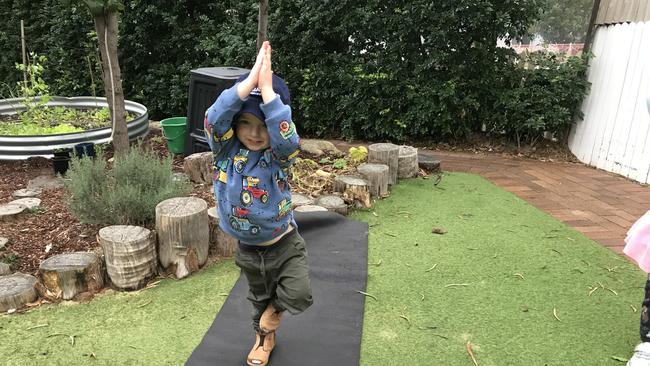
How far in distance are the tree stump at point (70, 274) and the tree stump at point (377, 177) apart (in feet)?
7.87

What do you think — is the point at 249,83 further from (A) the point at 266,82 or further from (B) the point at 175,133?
(B) the point at 175,133

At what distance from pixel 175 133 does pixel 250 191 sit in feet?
11.8

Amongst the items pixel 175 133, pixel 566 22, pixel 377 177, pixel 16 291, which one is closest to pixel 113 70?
pixel 175 133

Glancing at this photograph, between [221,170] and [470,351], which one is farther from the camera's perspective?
[470,351]

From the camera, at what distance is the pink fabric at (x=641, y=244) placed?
2.19 metres

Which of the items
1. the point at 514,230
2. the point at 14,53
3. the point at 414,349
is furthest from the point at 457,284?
the point at 14,53

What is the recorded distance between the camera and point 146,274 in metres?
2.88

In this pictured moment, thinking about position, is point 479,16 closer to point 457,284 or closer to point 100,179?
point 457,284

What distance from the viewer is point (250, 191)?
194cm

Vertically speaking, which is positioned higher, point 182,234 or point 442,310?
point 182,234

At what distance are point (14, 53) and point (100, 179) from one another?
21.7 feet

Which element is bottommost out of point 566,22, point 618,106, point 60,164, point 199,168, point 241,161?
point 60,164

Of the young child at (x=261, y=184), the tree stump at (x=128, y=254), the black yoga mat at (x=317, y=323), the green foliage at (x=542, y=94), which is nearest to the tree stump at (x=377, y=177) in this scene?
the black yoga mat at (x=317, y=323)

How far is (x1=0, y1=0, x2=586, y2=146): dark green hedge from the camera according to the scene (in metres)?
6.00
